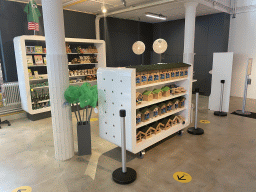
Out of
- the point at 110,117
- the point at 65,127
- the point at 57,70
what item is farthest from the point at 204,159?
the point at 57,70

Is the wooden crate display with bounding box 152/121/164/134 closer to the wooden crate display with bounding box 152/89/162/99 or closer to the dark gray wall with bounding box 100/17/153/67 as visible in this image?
the wooden crate display with bounding box 152/89/162/99

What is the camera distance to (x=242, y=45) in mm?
8664

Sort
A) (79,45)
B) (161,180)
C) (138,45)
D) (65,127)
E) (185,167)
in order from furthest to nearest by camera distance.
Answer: (79,45), (138,45), (65,127), (185,167), (161,180)

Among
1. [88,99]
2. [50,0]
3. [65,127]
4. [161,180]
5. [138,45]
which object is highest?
[50,0]

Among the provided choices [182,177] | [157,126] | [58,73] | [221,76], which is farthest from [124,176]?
[221,76]

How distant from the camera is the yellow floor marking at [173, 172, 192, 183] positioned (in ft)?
10.1

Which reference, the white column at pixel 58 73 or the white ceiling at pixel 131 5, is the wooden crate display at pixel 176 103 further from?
the white ceiling at pixel 131 5

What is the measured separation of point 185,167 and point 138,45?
15.8 ft

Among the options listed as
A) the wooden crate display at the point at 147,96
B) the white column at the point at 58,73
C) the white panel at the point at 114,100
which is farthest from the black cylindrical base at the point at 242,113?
the white column at the point at 58,73

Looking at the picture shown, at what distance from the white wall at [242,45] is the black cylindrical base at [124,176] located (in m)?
7.71

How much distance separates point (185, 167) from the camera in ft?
11.3

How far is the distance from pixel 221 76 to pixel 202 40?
3555 millimetres

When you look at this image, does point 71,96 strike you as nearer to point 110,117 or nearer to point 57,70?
point 57,70

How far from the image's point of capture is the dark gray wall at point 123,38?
914 centimetres
